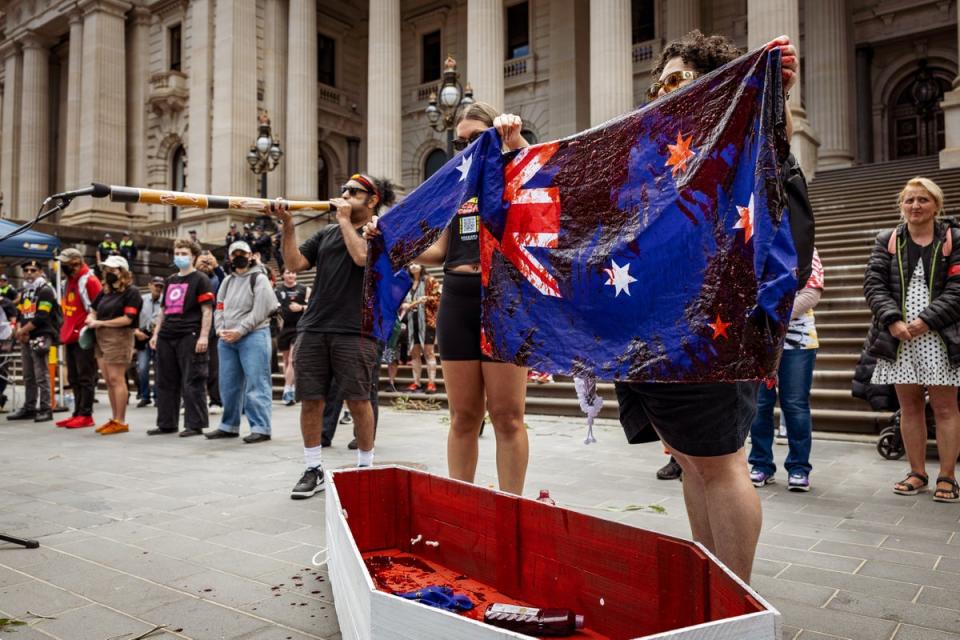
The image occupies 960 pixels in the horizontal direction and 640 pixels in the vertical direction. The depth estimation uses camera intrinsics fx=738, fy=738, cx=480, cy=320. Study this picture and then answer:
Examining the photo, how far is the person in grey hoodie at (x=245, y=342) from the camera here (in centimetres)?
772

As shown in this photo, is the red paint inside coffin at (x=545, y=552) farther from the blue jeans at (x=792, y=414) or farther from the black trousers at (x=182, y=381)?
the black trousers at (x=182, y=381)

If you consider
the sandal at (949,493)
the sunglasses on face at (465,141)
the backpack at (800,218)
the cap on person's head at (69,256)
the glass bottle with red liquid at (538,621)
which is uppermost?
the cap on person's head at (69,256)

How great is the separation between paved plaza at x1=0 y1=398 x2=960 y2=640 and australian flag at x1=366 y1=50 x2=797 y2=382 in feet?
3.82

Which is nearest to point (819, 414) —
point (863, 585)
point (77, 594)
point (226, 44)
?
point (863, 585)

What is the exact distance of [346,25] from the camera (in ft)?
112

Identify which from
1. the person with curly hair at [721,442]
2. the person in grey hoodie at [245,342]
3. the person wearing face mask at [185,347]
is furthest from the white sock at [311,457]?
the person wearing face mask at [185,347]

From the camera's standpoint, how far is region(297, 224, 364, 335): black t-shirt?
16.5ft

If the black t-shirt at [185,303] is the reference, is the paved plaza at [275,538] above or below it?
below

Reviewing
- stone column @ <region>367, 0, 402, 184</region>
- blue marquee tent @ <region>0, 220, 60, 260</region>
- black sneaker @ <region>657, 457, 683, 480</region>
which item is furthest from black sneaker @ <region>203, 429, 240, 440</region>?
stone column @ <region>367, 0, 402, 184</region>

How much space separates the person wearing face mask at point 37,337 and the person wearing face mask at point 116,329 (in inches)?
80.3

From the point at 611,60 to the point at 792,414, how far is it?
17.1 m

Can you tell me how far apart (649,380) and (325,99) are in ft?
109

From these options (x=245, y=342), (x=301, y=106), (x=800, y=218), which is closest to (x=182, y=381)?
(x=245, y=342)

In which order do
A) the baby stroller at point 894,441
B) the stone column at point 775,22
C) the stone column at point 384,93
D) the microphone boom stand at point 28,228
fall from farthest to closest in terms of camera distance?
the stone column at point 384,93 < the stone column at point 775,22 < the baby stroller at point 894,441 < the microphone boom stand at point 28,228
